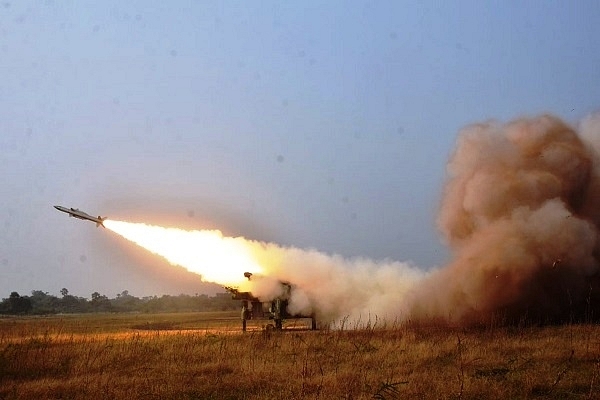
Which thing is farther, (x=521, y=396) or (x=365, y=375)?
(x=365, y=375)

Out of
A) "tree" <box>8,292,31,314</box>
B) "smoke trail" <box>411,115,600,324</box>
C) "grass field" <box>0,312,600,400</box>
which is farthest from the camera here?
"tree" <box>8,292,31,314</box>

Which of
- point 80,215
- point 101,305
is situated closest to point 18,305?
point 101,305

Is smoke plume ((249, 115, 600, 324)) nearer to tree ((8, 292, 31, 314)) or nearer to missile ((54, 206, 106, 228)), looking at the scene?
missile ((54, 206, 106, 228))

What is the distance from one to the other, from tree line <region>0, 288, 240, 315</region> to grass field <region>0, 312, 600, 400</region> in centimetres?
8222

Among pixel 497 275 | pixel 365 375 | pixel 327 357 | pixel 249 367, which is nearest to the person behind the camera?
pixel 365 375

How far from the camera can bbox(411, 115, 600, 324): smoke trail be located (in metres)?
27.7

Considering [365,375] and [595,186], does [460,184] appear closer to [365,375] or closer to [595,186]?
[595,186]

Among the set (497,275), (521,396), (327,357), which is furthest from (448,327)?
(521,396)

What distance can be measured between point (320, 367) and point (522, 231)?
16412mm

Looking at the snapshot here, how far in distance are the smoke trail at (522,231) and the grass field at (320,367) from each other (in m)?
3.95

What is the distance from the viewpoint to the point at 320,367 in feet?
49.2

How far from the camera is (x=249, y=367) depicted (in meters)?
17.1

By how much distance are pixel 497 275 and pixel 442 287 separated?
9.29 ft

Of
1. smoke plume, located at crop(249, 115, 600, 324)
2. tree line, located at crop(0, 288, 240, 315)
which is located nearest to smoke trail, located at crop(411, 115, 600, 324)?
smoke plume, located at crop(249, 115, 600, 324)
